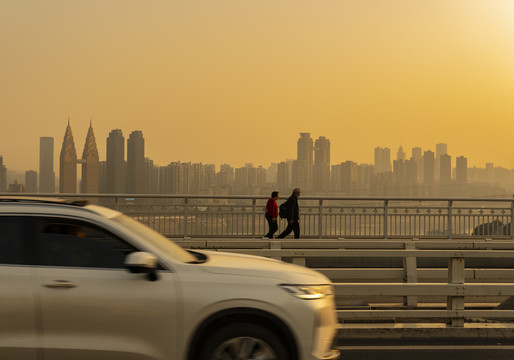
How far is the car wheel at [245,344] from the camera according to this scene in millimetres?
5250

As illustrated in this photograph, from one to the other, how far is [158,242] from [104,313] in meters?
0.83

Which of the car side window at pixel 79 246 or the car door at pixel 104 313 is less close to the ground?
the car side window at pixel 79 246

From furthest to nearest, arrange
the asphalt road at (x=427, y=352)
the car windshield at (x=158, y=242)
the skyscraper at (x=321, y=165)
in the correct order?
the skyscraper at (x=321, y=165) → the asphalt road at (x=427, y=352) → the car windshield at (x=158, y=242)

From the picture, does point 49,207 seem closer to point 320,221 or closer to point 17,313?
point 17,313

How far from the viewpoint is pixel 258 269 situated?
5527mm

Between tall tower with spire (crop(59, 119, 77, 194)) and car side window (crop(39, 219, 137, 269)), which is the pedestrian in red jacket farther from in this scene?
car side window (crop(39, 219, 137, 269))

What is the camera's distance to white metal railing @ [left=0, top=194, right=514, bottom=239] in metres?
20.8

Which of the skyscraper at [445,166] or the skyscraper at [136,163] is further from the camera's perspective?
the skyscraper at [445,166]

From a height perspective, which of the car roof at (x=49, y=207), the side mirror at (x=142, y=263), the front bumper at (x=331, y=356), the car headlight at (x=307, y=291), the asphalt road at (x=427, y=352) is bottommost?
the asphalt road at (x=427, y=352)

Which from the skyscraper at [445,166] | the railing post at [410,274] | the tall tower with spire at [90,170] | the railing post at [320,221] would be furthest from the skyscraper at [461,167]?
the railing post at [410,274]

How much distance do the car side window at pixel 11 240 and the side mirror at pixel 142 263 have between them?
768 mm

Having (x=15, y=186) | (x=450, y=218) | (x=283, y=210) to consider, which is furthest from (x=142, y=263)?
(x=15, y=186)

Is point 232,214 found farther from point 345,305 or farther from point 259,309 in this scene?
point 259,309

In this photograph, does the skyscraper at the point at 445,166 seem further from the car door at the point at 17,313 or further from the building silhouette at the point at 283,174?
the car door at the point at 17,313
